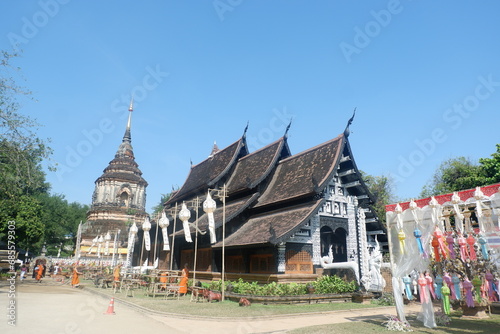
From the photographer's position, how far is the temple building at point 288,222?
16.1m

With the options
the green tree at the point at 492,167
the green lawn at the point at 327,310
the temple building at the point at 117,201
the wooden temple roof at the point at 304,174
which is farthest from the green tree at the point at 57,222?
the green tree at the point at 492,167

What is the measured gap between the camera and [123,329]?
332 inches

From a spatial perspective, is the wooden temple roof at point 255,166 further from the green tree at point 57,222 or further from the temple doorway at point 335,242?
the green tree at point 57,222

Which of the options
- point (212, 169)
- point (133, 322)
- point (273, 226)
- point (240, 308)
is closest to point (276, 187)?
point (273, 226)

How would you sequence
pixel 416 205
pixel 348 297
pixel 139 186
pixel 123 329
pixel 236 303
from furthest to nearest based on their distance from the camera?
pixel 139 186 → pixel 348 297 → pixel 236 303 → pixel 416 205 → pixel 123 329

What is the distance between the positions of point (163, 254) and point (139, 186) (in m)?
30.9

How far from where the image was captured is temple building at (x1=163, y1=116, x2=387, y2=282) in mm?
16125

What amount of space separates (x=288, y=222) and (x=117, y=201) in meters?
40.8

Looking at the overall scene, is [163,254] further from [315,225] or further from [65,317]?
[65,317]

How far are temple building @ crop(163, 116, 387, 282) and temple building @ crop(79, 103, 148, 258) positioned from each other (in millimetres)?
27478

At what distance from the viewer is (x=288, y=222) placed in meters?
16.4

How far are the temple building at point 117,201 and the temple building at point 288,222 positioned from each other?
90.2ft

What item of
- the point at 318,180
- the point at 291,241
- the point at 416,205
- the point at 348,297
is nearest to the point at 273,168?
the point at 318,180

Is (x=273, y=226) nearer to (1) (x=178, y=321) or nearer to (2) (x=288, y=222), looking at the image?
(2) (x=288, y=222)
